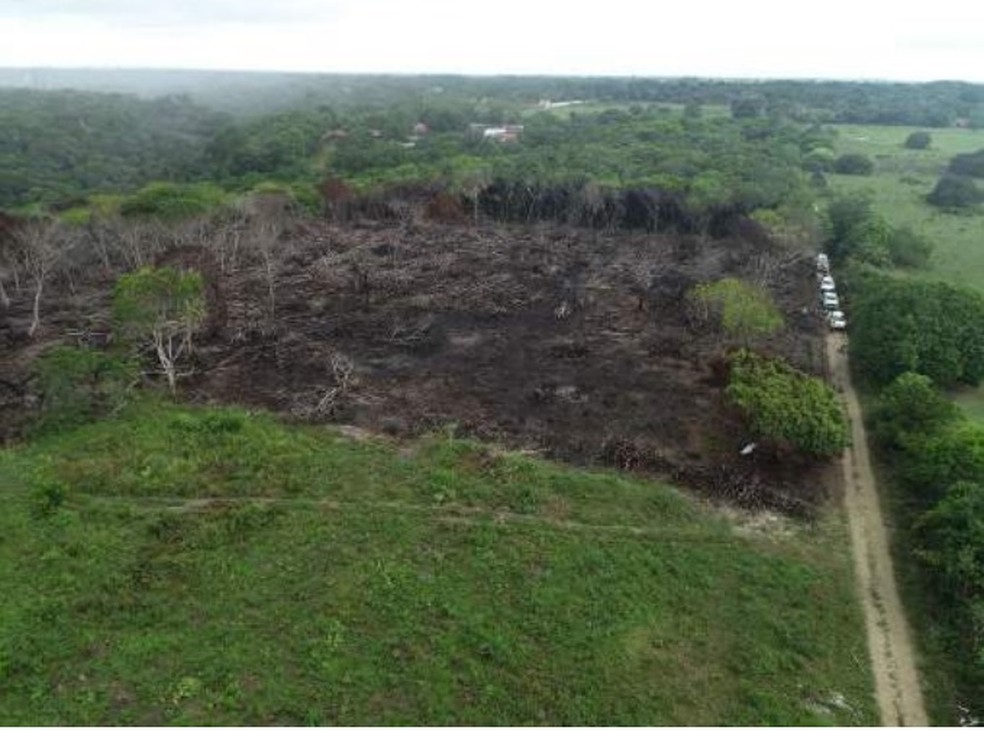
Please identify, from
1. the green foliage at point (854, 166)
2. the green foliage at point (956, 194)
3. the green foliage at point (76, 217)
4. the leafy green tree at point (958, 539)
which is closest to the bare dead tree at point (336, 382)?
the leafy green tree at point (958, 539)

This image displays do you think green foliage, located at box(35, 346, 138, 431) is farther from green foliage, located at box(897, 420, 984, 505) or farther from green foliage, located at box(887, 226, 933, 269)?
green foliage, located at box(887, 226, 933, 269)

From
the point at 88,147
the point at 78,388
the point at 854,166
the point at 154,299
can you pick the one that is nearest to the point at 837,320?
the point at 154,299

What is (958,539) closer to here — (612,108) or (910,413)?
(910,413)

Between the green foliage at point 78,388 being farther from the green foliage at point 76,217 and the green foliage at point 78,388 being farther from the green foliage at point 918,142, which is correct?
the green foliage at point 918,142

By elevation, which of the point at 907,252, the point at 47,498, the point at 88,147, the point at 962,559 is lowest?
the point at 47,498

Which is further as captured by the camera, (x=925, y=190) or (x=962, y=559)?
(x=925, y=190)

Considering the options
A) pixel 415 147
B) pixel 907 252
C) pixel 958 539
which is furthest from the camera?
pixel 415 147
